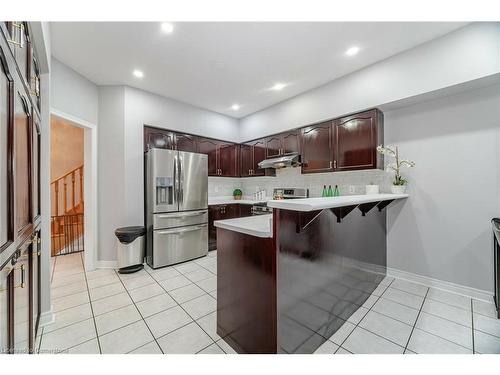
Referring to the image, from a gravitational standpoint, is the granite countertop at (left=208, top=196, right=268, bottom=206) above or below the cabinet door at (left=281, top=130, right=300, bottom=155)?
below

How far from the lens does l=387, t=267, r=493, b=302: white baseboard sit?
A: 2246 mm

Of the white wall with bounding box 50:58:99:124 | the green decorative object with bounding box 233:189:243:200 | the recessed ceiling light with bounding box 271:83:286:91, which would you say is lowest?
the green decorative object with bounding box 233:189:243:200

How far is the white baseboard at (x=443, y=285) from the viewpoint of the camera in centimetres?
225

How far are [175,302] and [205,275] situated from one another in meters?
0.72

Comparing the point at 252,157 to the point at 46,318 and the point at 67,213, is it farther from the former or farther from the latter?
the point at 67,213

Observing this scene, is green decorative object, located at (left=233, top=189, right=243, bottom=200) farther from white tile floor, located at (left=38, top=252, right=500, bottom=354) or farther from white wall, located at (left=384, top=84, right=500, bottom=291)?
white wall, located at (left=384, top=84, right=500, bottom=291)

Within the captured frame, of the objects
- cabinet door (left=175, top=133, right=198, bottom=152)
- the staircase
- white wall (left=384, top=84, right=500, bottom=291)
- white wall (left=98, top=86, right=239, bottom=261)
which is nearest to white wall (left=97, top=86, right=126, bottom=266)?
white wall (left=98, top=86, right=239, bottom=261)

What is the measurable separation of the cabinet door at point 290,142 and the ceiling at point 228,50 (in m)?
0.79

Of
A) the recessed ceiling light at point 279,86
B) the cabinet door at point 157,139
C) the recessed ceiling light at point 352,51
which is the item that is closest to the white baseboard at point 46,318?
the cabinet door at point 157,139

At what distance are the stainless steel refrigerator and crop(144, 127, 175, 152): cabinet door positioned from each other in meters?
0.27

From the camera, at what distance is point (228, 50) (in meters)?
2.48

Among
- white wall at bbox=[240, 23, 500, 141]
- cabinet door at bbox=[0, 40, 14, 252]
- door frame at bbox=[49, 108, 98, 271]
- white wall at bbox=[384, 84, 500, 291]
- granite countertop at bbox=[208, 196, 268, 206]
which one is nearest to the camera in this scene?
cabinet door at bbox=[0, 40, 14, 252]

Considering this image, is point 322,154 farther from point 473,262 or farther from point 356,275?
point 473,262

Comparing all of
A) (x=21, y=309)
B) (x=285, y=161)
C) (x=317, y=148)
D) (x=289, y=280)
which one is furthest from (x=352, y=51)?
(x=21, y=309)
